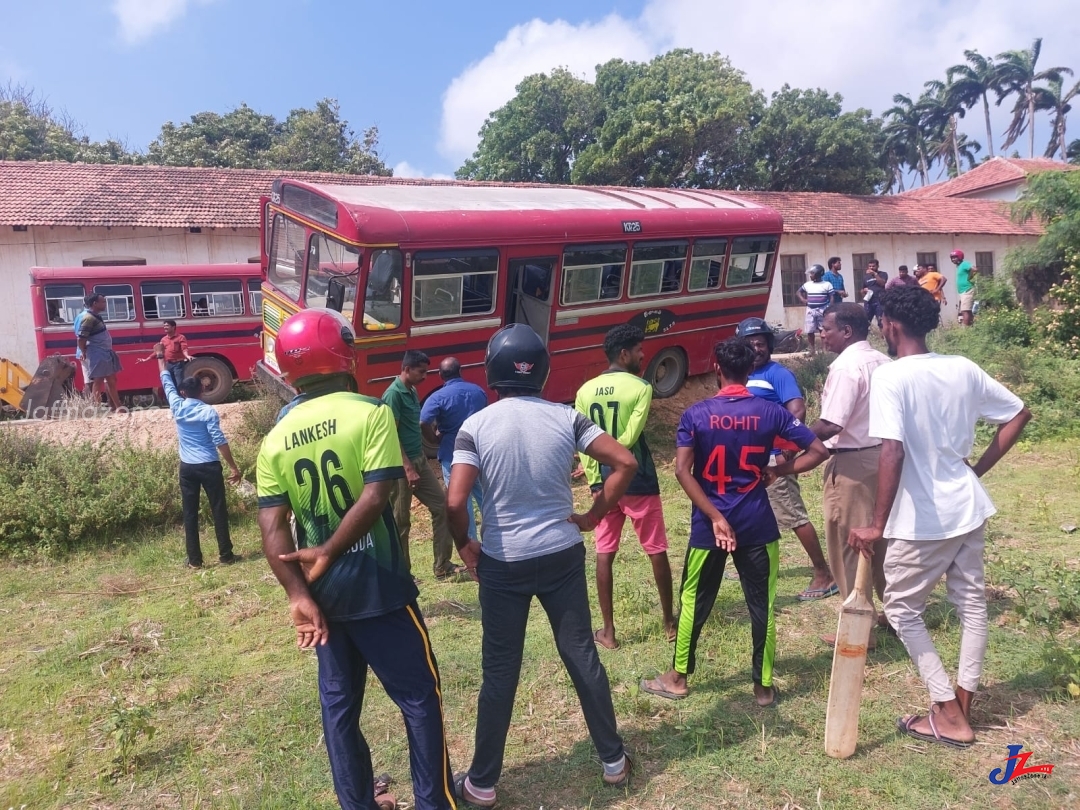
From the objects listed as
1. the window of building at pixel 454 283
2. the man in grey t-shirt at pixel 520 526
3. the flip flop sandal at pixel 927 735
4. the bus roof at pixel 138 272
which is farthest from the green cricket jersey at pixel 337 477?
the bus roof at pixel 138 272

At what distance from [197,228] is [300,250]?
32.1 ft

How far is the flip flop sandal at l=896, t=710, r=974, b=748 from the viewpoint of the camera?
3.19 m

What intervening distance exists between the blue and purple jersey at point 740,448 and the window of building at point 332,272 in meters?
4.81

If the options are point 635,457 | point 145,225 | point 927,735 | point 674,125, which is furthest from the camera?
point 674,125

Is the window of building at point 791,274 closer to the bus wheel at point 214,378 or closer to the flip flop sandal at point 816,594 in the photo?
the bus wheel at point 214,378

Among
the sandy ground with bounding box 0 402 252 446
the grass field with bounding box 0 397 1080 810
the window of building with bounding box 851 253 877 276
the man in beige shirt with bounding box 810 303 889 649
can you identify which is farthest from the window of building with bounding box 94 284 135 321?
the window of building with bounding box 851 253 877 276

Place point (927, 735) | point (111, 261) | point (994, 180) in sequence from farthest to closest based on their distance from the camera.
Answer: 1. point (994, 180)
2. point (111, 261)
3. point (927, 735)

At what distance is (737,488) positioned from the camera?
3.50 meters

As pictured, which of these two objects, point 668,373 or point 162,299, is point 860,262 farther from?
point 162,299

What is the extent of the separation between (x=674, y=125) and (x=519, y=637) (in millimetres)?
23206

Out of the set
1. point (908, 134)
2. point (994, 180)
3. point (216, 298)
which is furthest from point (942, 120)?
point (216, 298)

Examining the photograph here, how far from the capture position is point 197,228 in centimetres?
1681

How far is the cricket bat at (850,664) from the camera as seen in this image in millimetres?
3127

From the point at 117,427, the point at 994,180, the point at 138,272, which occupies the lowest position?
the point at 117,427
